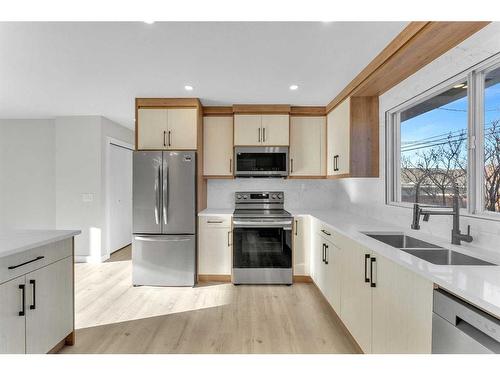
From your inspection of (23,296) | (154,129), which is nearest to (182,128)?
(154,129)

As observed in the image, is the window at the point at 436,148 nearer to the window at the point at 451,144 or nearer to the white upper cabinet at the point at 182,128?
the window at the point at 451,144

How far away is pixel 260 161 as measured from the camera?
11.5 feet

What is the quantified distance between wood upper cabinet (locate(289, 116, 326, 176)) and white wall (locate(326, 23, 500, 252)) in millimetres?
489

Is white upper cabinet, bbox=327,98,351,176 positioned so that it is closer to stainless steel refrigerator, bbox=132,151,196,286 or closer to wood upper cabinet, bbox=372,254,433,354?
wood upper cabinet, bbox=372,254,433,354

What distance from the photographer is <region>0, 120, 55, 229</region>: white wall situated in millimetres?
4305

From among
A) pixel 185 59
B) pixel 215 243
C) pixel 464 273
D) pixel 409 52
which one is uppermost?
pixel 185 59

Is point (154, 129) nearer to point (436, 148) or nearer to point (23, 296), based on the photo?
point (23, 296)

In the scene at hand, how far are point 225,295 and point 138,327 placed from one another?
3.11ft

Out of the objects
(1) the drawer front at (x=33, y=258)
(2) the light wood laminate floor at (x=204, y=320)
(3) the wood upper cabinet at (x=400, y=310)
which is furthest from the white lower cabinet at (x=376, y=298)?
(1) the drawer front at (x=33, y=258)

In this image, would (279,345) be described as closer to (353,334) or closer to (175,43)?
(353,334)


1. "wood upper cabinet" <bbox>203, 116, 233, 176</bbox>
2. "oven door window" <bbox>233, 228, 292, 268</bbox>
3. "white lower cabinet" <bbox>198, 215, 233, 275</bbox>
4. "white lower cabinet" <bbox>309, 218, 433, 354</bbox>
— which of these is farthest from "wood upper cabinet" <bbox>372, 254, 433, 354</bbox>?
"wood upper cabinet" <bbox>203, 116, 233, 176</bbox>

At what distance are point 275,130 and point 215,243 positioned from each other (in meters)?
1.65

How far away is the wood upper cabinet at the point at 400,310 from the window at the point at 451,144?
73 cm
